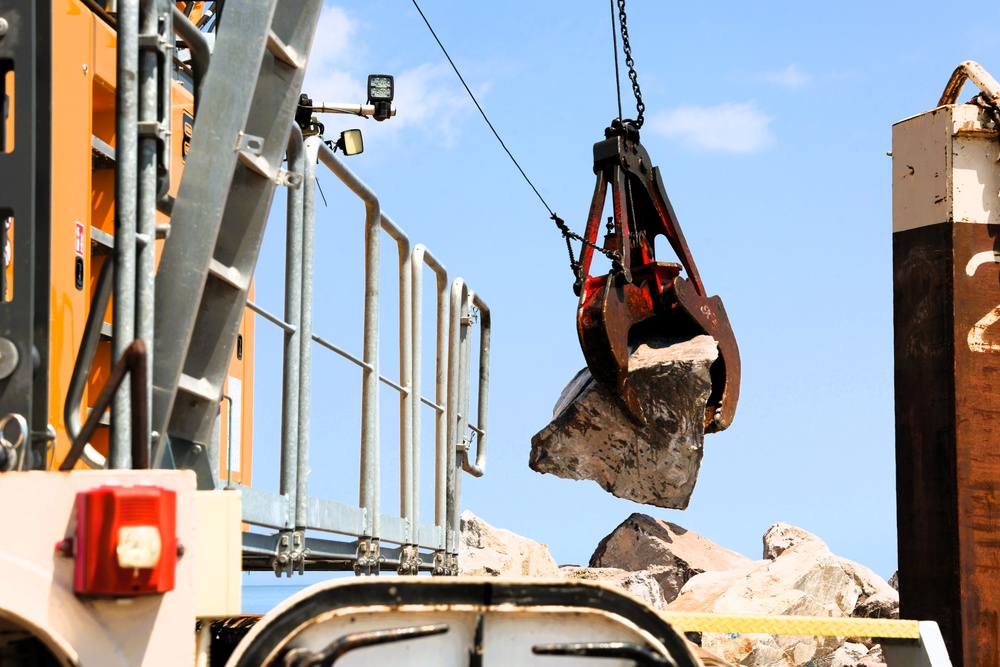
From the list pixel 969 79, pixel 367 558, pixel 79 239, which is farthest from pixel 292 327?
pixel 969 79

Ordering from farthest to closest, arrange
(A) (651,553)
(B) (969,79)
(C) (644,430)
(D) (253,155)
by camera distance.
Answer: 1. (A) (651,553)
2. (C) (644,430)
3. (B) (969,79)
4. (D) (253,155)

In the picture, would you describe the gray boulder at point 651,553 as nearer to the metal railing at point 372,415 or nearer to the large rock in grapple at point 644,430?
the large rock in grapple at point 644,430

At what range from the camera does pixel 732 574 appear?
10.1 meters

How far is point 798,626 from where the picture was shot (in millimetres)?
3277

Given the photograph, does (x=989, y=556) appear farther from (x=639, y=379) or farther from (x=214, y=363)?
(x=214, y=363)

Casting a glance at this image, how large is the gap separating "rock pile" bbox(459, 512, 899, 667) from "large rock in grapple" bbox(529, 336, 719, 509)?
6.04 ft

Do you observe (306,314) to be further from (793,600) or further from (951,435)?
(793,600)

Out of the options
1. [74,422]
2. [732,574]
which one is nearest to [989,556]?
[74,422]

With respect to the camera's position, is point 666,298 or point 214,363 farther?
point 666,298

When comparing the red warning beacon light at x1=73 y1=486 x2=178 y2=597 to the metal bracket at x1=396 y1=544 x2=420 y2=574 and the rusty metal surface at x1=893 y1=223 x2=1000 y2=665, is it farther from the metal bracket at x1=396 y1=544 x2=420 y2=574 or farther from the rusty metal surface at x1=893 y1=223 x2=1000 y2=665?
the rusty metal surface at x1=893 y1=223 x2=1000 y2=665

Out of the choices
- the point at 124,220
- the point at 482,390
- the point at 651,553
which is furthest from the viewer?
the point at 651,553

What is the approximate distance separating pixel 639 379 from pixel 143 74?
4470 mm

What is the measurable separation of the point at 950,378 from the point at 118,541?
11.5ft

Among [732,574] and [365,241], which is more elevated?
[365,241]
